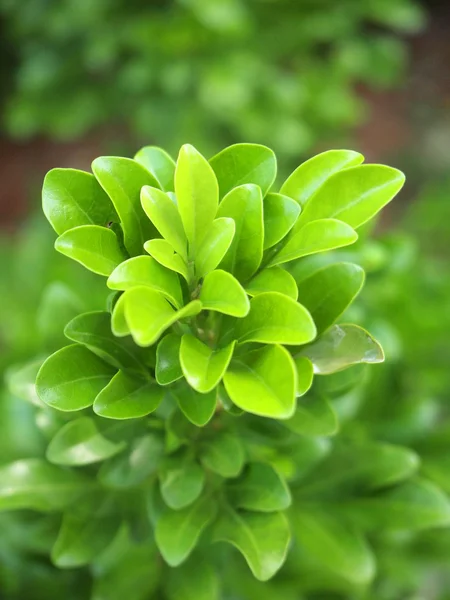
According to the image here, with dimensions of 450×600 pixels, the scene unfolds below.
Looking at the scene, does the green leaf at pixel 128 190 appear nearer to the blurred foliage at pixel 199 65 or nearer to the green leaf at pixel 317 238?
the green leaf at pixel 317 238

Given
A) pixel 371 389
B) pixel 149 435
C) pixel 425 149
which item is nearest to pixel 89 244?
pixel 149 435

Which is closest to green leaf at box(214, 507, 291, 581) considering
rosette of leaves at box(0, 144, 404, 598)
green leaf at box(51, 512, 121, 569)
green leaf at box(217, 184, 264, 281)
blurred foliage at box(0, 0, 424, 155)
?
rosette of leaves at box(0, 144, 404, 598)

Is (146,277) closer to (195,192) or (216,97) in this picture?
(195,192)

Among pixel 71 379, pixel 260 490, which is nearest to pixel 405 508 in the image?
pixel 260 490

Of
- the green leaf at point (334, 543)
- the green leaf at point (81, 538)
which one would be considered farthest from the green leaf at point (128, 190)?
the green leaf at point (334, 543)

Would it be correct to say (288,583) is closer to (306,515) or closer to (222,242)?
(306,515)
